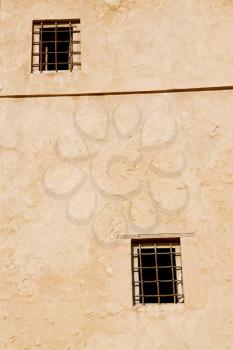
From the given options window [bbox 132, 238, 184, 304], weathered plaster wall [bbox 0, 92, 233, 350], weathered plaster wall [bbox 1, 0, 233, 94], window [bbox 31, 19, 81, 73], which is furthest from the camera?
window [bbox 31, 19, 81, 73]

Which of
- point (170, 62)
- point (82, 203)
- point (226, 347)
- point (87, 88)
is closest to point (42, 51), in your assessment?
point (87, 88)

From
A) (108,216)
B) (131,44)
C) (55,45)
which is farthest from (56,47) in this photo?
(108,216)

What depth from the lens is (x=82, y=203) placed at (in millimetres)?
8703

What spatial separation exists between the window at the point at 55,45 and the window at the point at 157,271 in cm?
277

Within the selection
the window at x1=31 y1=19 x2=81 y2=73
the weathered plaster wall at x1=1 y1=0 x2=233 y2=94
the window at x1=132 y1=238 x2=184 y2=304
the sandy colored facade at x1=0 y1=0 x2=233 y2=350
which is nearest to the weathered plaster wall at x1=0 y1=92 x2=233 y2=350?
the sandy colored facade at x1=0 y1=0 x2=233 y2=350

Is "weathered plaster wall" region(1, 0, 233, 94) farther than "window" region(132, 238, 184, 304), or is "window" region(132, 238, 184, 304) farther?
"weathered plaster wall" region(1, 0, 233, 94)

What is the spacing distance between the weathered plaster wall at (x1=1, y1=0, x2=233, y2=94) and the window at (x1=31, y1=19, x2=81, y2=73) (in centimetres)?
10

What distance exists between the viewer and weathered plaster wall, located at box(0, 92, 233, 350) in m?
8.12

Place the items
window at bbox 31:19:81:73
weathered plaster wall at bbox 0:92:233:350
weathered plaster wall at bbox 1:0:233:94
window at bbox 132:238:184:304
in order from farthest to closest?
window at bbox 31:19:81:73 < weathered plaster wall at bbox 1:0:233:94 < window at bbox 132:238:184:304 < weathered plaster wall at bbox 0:92:233:350

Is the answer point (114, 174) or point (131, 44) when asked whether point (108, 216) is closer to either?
point (114, 174)

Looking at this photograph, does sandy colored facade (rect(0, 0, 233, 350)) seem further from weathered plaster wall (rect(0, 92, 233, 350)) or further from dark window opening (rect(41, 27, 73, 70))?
dark window opening (rect(41, 27, 73, 70))

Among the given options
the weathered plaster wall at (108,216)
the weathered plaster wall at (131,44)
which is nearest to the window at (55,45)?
the weathered plaster wall at (131,44)

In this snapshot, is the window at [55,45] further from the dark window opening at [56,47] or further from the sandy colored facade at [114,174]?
the sandy colored facade at [114,174]

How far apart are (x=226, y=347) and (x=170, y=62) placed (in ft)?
12.7
